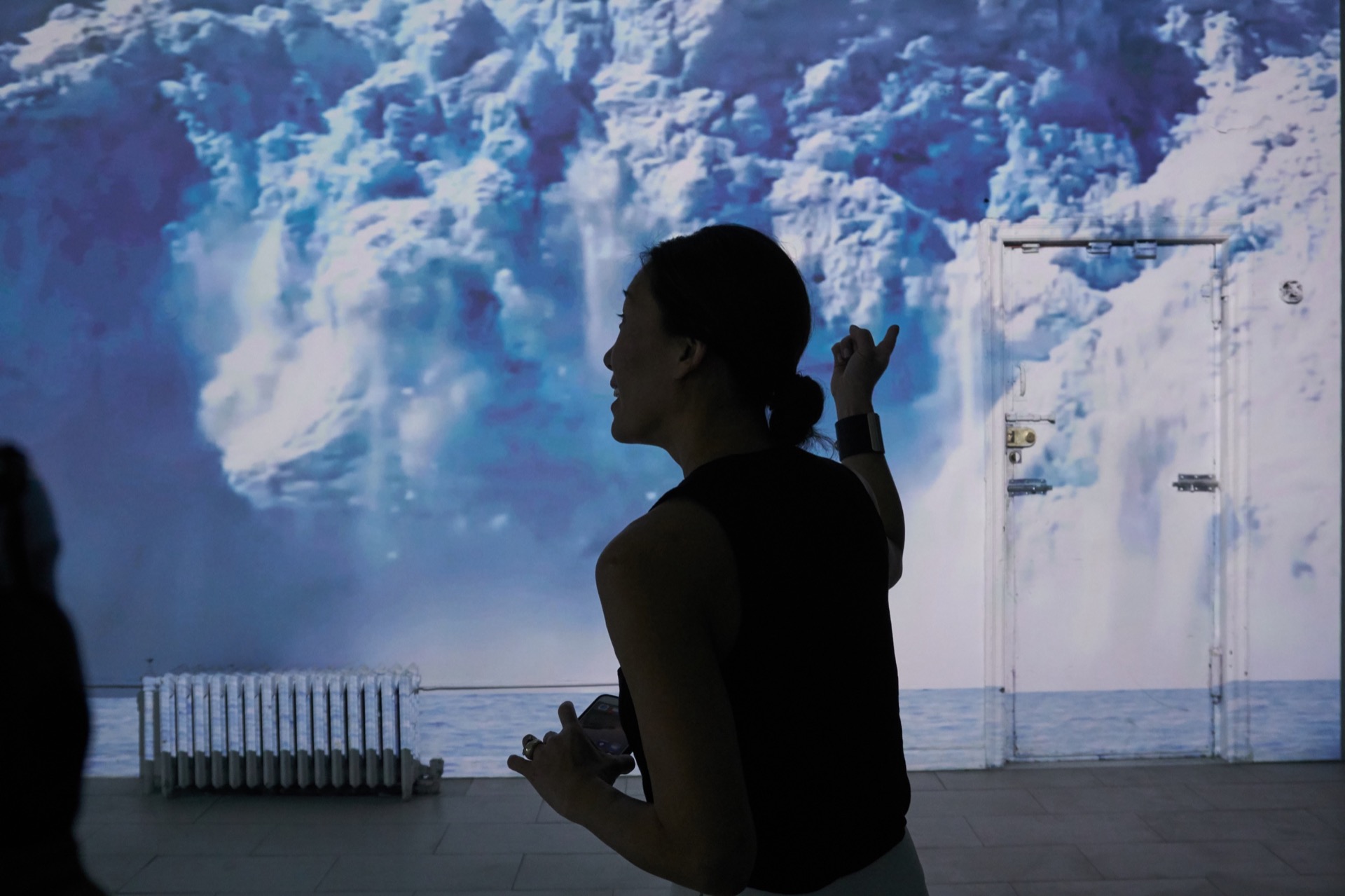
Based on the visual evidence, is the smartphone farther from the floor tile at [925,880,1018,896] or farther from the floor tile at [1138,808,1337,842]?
the floor tile at [1138,808,1337,842]

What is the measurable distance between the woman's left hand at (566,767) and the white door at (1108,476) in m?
3.71

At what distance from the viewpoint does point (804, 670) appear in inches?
35.1

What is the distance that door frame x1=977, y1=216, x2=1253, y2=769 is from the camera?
434 cm

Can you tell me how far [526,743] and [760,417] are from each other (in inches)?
14.9

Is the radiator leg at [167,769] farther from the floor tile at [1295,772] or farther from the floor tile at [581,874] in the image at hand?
the floor tile at [1295,772]

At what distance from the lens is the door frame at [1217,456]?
434 centimetres

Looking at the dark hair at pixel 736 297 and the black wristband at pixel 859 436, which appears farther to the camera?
the black wristband at pixel 859 436

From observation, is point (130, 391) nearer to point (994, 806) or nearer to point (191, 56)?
point (191, 56)

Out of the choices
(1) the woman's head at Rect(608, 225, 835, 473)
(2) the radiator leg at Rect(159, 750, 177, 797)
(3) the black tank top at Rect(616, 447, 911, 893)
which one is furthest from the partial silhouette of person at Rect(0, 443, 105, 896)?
(2) the radiator leg at Rect(159, 750, 177, 797)

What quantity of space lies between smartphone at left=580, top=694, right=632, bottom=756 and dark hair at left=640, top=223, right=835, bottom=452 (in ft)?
1.13

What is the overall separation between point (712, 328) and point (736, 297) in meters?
0.03

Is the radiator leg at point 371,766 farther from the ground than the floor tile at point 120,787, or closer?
farther from the ground

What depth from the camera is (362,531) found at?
14.1ft

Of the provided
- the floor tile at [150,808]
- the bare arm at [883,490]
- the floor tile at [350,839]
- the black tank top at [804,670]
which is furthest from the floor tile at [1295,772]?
the floor tile at [150,808]
